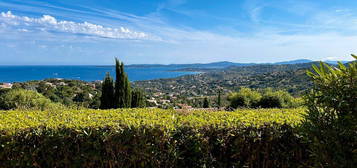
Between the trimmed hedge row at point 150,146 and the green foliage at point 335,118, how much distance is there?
3.33 ft

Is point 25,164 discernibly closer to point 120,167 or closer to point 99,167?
point 99,167

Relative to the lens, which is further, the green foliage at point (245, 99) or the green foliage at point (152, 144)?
the green foliage at point (245, 99)

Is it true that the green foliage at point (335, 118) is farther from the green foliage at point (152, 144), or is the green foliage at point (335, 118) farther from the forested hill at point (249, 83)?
the forested hill at point (249, 83)

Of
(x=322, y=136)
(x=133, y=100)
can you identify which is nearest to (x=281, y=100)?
(x=322, y=136)

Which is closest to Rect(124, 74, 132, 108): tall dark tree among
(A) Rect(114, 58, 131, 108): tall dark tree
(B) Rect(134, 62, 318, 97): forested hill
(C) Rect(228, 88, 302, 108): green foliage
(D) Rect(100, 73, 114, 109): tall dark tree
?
(A) Rect(114, 58, 131, 108): tall dark tree

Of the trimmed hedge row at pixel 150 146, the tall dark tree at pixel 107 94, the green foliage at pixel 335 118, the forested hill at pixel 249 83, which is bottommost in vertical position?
the forested hill at pixel 249 83

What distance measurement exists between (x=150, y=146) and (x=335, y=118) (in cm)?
233

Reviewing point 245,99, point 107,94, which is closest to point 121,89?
point 107,94

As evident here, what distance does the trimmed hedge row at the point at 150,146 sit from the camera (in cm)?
337

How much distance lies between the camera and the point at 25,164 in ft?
11.4

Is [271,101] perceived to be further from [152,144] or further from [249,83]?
[249,83]

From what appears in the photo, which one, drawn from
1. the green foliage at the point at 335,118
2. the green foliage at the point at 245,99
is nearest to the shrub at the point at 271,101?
the green foliage at the point at 245,99

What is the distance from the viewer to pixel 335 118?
2.30 m

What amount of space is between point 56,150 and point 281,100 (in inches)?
379
